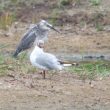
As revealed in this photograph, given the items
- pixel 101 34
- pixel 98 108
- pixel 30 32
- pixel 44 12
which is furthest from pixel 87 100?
pixel 44 12

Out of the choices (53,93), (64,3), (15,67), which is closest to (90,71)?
(15,67)

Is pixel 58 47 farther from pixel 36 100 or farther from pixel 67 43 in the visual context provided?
pixel 36 100

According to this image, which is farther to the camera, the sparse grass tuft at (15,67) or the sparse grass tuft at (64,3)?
the sparse grass tuft at (64,3)

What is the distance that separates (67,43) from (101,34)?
118cm

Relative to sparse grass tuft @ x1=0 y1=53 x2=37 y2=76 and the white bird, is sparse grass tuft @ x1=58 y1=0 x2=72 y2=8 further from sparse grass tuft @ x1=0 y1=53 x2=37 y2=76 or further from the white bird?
the white bird

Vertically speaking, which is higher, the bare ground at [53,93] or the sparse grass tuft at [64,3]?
the bare ground at [53,93]

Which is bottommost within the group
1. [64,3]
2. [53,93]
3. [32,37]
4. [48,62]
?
[64,3]

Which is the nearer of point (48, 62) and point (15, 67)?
point (48, 62)

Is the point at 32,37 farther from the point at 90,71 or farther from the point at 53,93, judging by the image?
the point at 53,93

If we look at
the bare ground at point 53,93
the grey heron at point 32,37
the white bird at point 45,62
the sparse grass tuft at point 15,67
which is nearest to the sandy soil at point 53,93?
the bare ground at point 53,93

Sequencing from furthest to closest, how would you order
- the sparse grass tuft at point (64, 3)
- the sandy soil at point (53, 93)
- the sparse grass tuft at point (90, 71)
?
the sparse grass tuft at point (64, 3), the sparse grass tuft at point (90, 71), the sandy soil at point (53, 93)

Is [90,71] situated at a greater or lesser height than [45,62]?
lesser

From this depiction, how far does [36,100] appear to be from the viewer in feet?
32.9

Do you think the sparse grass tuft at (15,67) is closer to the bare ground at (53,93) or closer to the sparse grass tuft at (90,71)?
the bare ground at (53,93)
